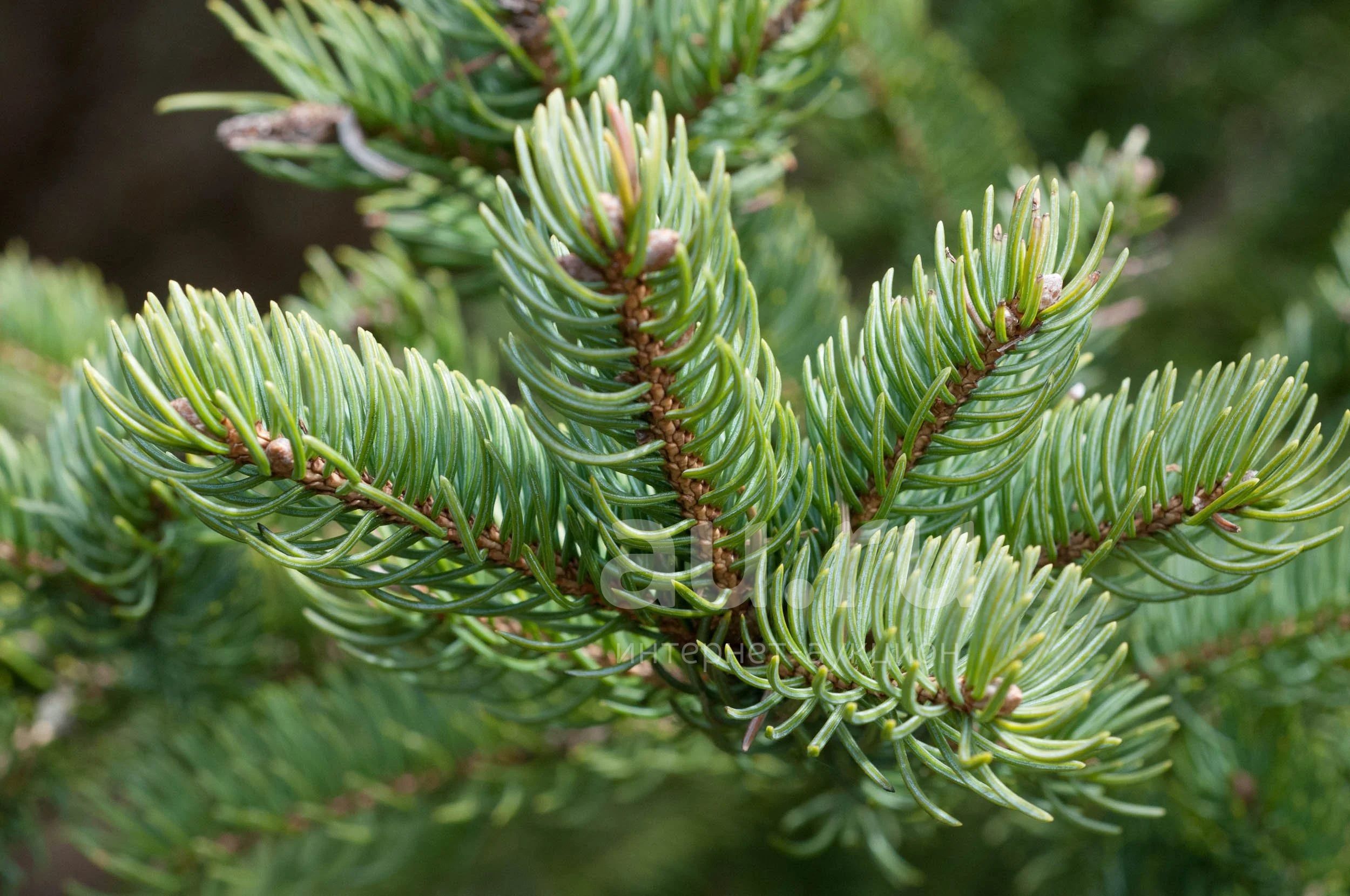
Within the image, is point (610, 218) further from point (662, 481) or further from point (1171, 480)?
point (1171, 480)

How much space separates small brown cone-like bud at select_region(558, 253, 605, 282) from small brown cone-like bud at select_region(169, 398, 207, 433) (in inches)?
3.8

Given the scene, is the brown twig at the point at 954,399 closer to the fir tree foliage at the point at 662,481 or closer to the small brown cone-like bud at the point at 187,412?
the fir tree foliage at the point at 662,481

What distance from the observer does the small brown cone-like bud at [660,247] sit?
0.65 feet

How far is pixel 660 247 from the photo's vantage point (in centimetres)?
20

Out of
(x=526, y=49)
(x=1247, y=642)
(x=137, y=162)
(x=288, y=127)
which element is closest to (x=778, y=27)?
(x=526, y=49)

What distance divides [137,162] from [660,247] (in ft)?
6.93

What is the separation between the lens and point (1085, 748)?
22 cm

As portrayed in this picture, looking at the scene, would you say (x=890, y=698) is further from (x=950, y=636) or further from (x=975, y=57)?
(x=975, y=57)

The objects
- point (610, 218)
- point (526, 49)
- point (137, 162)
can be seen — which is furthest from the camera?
point (137, 162)

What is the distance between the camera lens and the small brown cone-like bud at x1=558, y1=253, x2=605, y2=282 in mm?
204

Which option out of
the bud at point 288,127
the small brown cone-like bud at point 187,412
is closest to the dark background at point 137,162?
the bud at point 288,127

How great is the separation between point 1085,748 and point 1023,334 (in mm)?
100

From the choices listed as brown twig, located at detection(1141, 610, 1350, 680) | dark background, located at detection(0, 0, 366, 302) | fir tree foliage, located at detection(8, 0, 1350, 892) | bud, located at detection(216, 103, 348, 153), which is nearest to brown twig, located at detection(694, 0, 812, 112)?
fir tree foliage, located at detection(8, 0, 1350, 892)

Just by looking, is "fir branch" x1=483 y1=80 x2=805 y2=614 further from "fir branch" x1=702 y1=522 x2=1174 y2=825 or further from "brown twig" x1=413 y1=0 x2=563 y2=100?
"brown twig" x1=413 y1=0 x2=563 y2=100
